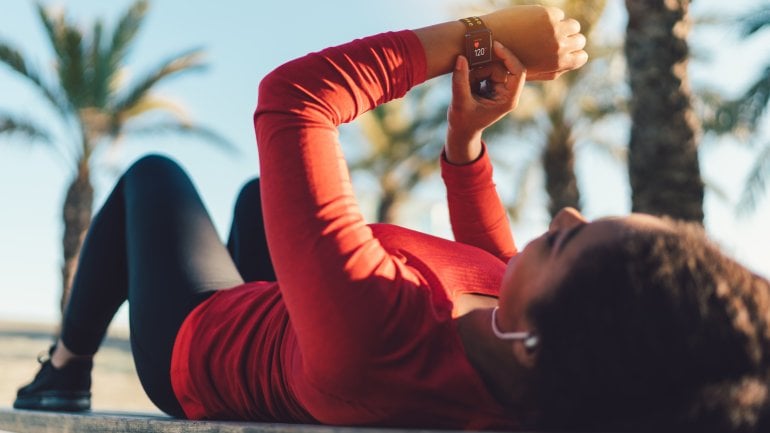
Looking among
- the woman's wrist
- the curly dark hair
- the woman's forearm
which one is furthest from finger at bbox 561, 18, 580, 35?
the curly dark hair

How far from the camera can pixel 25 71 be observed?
14812 mm

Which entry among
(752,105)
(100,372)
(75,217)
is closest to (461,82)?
(752,105)

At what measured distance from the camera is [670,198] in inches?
255

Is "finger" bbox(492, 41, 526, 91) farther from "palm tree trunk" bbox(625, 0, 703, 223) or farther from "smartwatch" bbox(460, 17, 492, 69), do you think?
"palm tree trunk" bbox(625, 0, 703, 223)

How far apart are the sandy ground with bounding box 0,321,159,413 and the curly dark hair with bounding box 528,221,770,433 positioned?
289 inches

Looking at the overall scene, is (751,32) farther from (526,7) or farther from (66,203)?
(66,203)

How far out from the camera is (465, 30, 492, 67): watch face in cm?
192

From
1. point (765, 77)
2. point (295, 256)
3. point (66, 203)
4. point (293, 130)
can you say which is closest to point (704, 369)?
point (295, 256)

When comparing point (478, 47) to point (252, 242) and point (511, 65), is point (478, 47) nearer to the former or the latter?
point (511, 65)

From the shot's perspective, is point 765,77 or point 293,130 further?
point 765,77

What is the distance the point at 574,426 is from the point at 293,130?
809 mm

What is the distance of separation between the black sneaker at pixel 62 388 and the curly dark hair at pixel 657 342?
178 centimetres

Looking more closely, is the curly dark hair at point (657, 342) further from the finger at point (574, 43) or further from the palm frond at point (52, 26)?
the palm frond at point (52, 26)

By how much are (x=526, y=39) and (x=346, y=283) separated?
0.86 m
